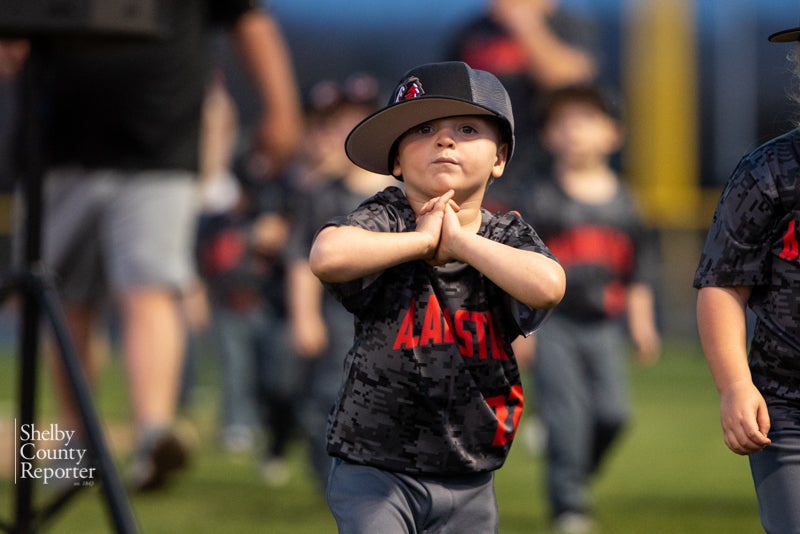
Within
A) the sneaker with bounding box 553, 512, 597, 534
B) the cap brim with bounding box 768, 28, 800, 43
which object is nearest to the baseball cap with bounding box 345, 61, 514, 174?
the cap brim with bounding box 768, 28, 800, 43

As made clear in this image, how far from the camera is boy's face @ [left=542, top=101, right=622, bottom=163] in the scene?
256 inches

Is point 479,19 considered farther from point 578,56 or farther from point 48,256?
point 48,256

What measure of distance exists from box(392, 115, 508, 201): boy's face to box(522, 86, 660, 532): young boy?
3097mm

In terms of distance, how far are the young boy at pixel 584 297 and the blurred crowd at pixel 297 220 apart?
1 centimetres

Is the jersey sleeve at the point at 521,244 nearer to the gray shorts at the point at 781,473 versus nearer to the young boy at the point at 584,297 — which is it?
the gray shorts at the point at 781,473

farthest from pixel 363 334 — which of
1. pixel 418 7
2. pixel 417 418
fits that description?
pixel 418 7

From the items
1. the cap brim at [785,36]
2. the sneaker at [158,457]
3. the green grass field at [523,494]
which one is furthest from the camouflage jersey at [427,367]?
the sneaker at [158,457]

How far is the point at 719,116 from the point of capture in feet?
62.9

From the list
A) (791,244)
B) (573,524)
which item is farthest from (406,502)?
(573,524)

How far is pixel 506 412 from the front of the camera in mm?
3059

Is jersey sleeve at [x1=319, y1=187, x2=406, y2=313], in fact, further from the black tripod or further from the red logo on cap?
the black tripod

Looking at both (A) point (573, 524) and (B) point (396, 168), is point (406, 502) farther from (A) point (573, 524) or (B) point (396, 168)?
(A) point (573, 524)

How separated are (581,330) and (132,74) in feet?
6.74

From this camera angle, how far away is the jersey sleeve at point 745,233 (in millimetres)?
3061
